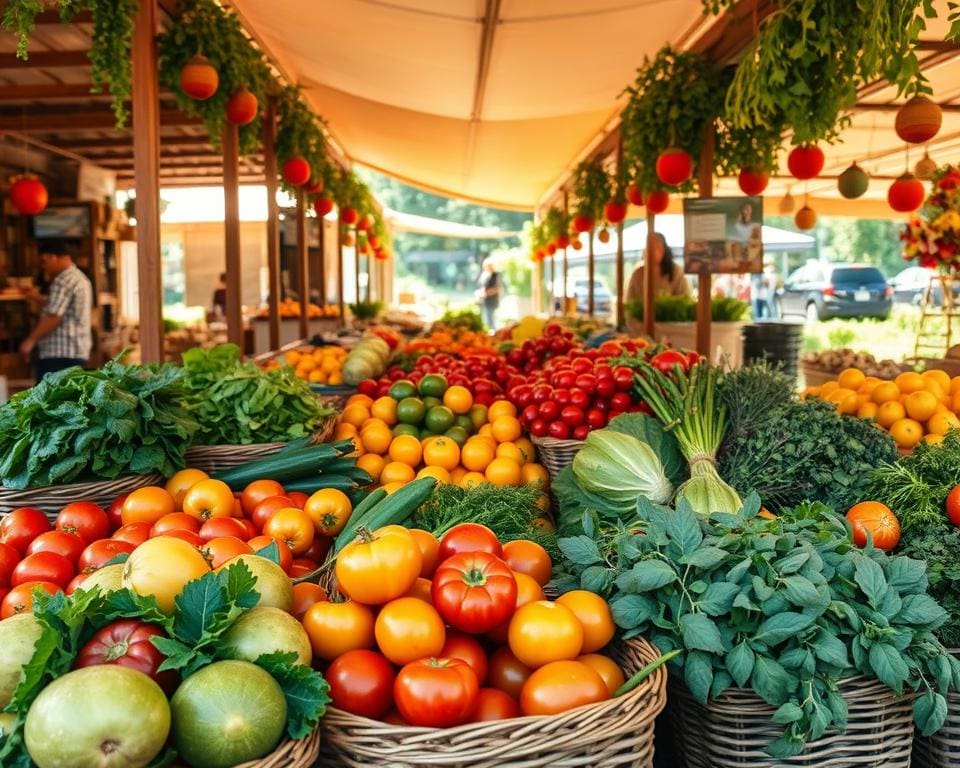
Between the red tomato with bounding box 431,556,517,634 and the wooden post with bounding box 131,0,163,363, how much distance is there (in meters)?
3.16

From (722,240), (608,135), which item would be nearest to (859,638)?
(722,240)

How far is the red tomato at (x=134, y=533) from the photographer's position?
2.14 meters

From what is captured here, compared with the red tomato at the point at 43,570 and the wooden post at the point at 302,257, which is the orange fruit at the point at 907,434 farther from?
the wooden post at the point at 302,257

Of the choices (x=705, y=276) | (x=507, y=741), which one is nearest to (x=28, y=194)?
(x=705, y=276)

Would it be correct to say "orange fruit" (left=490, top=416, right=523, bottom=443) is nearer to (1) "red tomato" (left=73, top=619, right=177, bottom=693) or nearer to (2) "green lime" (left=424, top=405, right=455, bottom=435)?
(2) "green lime" (left=424, top=405, right=455, bottom=435)

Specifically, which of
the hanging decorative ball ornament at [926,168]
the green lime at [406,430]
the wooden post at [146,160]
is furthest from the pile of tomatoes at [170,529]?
the hanging decorative ball ornament at [926,168]

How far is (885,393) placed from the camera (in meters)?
3.44

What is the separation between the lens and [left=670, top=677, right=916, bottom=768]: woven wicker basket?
178 centimetres

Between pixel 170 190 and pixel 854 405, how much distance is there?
15613 millimetres

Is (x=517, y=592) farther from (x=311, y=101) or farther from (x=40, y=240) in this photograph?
(x=40, y=240)

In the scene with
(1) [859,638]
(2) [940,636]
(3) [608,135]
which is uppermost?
(3) [608,135]

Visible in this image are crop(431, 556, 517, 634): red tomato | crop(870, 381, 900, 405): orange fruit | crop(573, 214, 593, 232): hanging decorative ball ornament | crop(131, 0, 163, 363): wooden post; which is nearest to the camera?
crop(431, 556, 517, 634): red tomato

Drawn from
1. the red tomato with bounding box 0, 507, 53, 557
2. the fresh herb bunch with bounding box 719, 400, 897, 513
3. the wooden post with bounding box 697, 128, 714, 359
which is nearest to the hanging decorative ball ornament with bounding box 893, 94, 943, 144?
the wooden post with bounding box 697, 128, 714, 359

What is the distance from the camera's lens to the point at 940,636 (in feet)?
7.20
